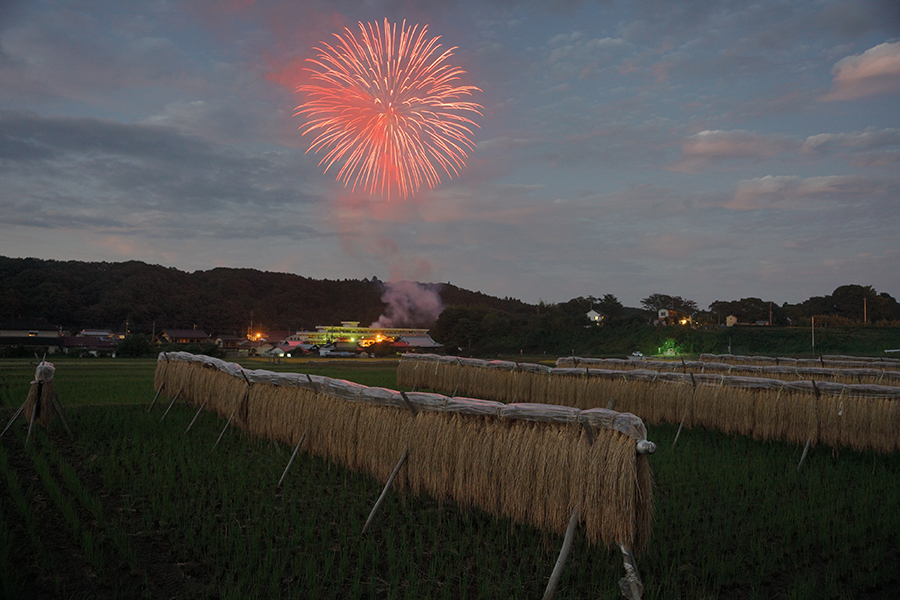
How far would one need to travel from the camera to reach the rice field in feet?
→ 21.0

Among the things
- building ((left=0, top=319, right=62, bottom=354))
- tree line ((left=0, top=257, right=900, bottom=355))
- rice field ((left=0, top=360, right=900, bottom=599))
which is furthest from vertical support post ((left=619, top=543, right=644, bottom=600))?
building ((left=0, top=319, right=62, bottom=354))

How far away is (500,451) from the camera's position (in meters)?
7.84

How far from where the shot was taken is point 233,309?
112562mm

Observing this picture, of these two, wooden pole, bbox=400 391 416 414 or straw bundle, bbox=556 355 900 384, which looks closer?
wooden pole, bbox=400 391 416 414

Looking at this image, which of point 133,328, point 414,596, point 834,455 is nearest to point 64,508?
point 414,596

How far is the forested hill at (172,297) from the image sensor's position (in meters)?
86.9

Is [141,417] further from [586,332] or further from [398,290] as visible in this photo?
[398,290]

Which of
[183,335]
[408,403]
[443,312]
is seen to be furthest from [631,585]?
[183,335]

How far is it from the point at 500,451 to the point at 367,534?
2261 millimetres

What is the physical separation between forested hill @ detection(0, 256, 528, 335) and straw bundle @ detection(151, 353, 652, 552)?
87.0 m

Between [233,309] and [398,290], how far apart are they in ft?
131

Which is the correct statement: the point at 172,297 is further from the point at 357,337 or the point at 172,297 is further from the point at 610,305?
the point at 610,305

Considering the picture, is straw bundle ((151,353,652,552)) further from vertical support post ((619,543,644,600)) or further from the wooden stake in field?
the wooden stake in field

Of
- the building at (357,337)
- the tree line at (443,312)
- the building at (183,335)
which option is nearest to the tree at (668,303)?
the tree line at (443,312)
